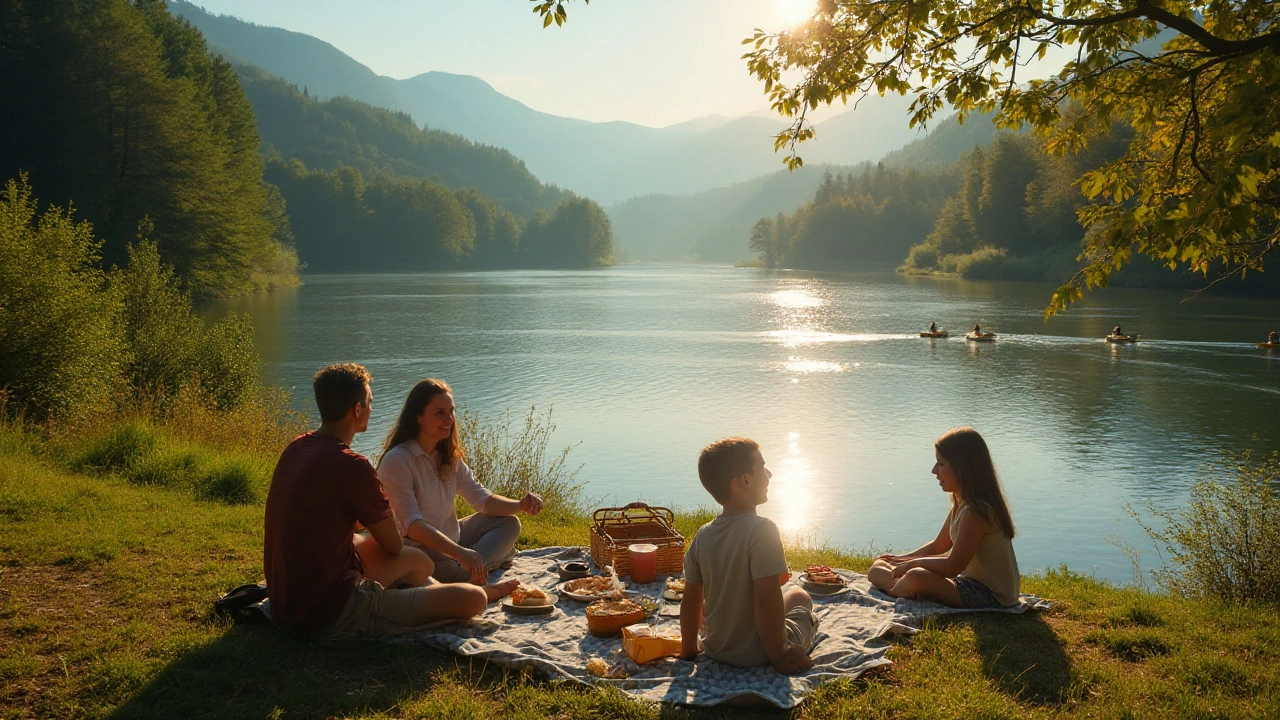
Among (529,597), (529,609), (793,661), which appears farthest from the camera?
(529,597)

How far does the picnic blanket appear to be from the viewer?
429 centimetres

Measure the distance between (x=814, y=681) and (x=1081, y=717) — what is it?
1247 millimetres

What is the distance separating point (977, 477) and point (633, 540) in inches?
104

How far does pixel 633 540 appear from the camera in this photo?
6.64 metres

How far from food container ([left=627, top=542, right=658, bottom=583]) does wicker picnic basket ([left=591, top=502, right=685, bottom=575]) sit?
0.07 meters

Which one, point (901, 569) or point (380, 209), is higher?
point (380, 209)

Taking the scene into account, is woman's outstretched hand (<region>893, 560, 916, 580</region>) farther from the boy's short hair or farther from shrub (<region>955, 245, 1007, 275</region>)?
shrub (<region>955, 245, 1007, 275</region>)

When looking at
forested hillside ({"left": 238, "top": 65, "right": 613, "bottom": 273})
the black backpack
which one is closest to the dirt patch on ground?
the black backpack

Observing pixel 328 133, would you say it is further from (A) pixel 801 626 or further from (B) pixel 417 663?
(A) pixel 801 626

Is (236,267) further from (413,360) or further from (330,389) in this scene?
(330,389)

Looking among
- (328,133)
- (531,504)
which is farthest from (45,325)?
(328,133)

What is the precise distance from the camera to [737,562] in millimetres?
4355

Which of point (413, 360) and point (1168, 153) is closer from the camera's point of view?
point (1168, 153)

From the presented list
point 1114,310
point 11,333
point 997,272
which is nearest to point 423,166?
point 997,272
